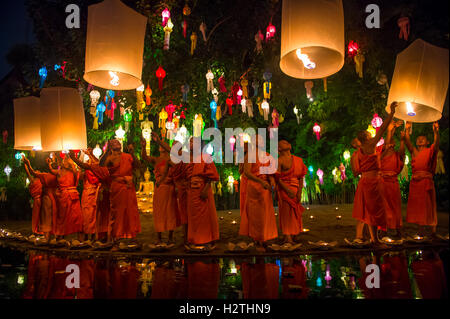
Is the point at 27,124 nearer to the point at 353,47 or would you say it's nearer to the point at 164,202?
the point at 164,202

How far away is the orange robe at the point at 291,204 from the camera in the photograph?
200 inches

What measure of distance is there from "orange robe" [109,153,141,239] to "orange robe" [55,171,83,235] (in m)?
1.26

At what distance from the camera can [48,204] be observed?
238 inches

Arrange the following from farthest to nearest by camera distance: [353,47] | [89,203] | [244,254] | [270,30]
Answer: [270,30]
[353,47]
[89,203]
[244,254]

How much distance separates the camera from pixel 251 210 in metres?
4.82

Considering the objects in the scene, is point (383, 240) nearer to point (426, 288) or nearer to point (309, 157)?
point (426, 288)

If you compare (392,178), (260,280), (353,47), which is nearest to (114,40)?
(260,280)

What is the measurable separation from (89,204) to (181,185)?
1929 mm

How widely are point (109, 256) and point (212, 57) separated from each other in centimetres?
535

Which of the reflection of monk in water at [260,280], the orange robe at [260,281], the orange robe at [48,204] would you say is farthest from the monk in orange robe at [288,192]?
the orange robe at [48,204]

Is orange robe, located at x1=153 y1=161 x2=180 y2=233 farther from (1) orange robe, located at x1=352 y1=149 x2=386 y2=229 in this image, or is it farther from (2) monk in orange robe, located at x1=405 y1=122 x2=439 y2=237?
(2) monk in orange robe, located at x1=405 y1=122 x2=439 y2=237

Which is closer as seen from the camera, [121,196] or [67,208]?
[121,196]

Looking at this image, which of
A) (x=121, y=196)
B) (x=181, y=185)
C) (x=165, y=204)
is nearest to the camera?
(x=121, y=196)
